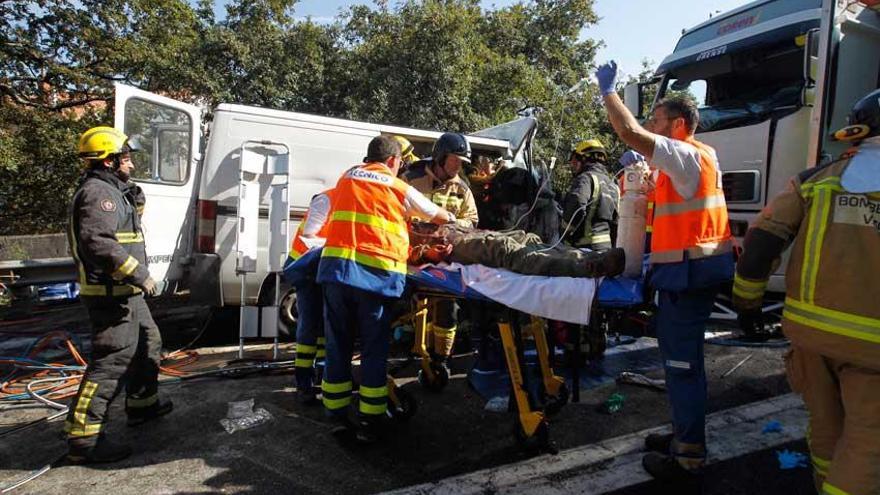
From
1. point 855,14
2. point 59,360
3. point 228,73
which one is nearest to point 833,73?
point 855,14

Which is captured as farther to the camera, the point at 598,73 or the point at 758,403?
the point at 758,403

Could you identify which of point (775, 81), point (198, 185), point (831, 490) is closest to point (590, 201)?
point (831, 490)

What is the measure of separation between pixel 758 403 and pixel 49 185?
11690 mm

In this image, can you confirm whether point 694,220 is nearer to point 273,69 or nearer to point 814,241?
point 814,241

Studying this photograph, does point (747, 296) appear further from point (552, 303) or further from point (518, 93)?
point (518, 93)

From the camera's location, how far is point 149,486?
2764 mm

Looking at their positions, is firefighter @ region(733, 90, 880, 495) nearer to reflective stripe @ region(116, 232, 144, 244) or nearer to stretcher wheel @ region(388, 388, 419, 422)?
stretcher wheel @ region(388, 388, 419, 422)

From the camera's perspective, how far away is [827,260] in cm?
204

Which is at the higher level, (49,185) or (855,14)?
(855,14)

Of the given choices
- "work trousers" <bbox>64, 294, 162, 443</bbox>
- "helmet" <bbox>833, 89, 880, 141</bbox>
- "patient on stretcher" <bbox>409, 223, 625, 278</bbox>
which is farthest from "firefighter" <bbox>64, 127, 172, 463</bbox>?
"helmet" <bbox>833, 89, 880, 141</bbox>

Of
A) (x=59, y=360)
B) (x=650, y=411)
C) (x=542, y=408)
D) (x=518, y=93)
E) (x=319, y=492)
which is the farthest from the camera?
(x=518, y=93)

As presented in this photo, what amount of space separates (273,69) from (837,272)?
12.8 m

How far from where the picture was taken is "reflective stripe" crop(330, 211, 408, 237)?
10.3 feet

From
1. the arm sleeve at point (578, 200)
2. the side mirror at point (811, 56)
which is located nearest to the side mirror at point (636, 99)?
the side mirror at point (811, 56)
